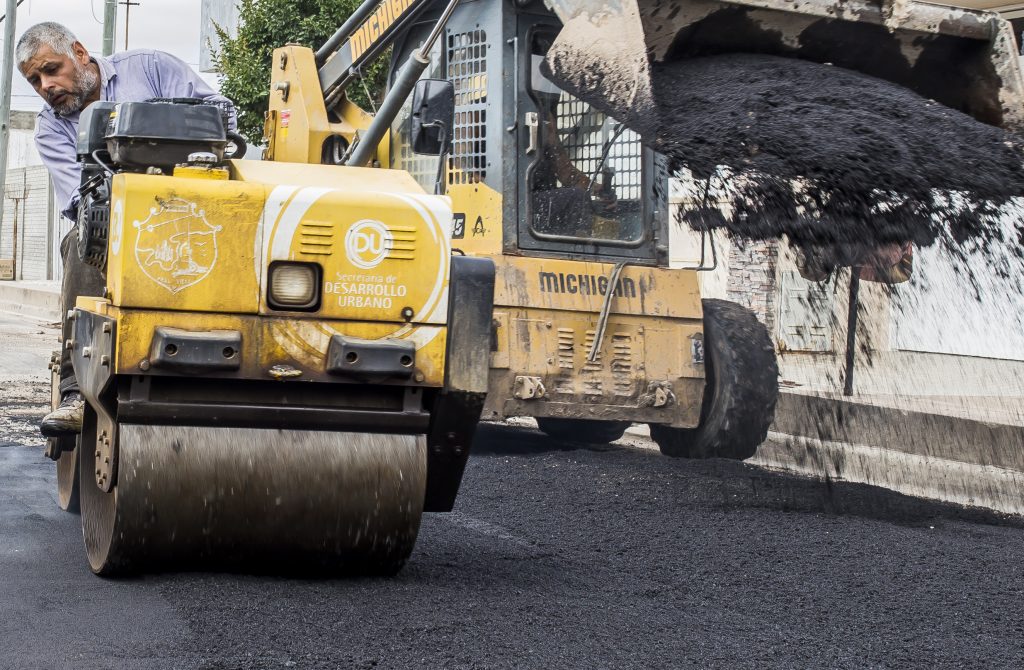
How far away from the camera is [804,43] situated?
584 cm

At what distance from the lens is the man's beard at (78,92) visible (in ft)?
16.4

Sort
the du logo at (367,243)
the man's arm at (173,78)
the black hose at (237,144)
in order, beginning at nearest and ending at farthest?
the du logo at (367,243) < the black hose at (237,144) < the man's arm at (173,78)

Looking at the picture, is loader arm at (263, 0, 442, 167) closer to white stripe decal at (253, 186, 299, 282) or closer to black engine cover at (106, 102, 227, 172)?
black engine cover at (106, 102, 227, 172)

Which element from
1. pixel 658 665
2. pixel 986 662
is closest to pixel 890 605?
pixel 986 662

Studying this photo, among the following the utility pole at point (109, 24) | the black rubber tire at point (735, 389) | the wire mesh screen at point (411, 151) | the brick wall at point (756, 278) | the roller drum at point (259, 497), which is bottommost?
the roller drum at point (259, 497)

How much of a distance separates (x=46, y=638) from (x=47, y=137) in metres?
2.32

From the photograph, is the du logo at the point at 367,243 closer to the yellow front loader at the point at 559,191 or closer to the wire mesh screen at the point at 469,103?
the yellow front loader at the point at 559,191

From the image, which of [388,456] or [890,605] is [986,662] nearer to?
[890,605]

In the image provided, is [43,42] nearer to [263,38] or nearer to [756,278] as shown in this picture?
[756,278]

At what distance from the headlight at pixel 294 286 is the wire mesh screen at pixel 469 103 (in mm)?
3017

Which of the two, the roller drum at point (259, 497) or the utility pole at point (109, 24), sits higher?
the utility pole at point (109, 24)

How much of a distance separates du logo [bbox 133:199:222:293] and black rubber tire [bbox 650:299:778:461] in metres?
3.65

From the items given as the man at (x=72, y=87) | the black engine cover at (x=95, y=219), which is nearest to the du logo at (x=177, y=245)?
the black engine cover at (x=95, y=219)

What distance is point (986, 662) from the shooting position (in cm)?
348
